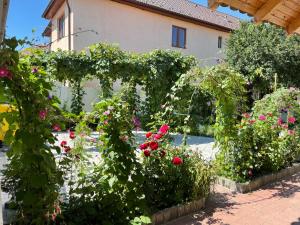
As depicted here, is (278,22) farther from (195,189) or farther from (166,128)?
(195,189)

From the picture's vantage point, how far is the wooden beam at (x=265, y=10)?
342 centimetres

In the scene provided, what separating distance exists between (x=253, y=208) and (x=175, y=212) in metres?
1.25

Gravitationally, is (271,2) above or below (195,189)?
above

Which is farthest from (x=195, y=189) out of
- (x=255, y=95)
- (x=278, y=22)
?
(x=255, y=95)

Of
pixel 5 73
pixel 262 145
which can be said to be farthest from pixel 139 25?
pixel 5 73

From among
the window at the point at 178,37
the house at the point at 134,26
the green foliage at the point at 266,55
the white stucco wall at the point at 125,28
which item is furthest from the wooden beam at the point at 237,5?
the window at the point at 178,37

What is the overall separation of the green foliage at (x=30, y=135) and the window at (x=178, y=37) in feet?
47.6

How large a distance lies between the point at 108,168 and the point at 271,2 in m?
2.55

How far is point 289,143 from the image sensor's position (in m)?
6.26

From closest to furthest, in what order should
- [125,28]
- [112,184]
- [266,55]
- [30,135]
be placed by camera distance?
[30,135] → [112,184] → [125,28] → [266,55]

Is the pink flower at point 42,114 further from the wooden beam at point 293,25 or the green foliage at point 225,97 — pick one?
the wooden beam at point 293,25

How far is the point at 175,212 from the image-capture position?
12.8 feet

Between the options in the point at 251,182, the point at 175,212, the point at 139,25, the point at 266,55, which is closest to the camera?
the point at 175,212

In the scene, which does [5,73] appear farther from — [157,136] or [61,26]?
[61,26]
